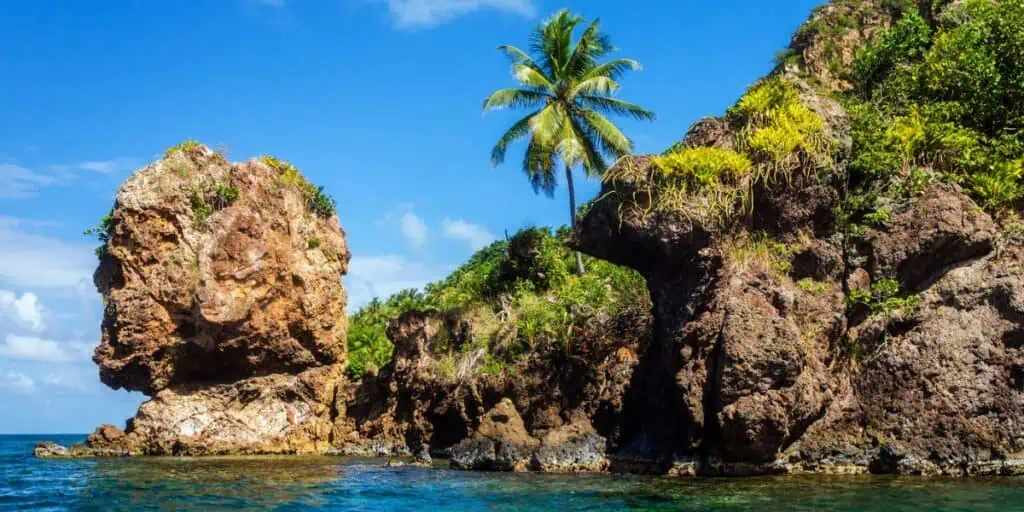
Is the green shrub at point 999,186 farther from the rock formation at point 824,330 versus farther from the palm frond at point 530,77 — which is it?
the palm frond at point 530,77

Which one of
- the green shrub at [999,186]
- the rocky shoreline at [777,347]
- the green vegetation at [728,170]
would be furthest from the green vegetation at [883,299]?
the green vegetation at [728,170]

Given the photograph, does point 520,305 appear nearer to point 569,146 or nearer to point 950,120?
point 569,146

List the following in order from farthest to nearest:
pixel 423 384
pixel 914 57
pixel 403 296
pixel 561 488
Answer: pixel 403 296 < pixel 423 384 < pixel 914 57 < pixel 561 488

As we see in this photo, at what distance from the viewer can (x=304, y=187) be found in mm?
27359

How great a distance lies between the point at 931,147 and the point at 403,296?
2295 centimetres

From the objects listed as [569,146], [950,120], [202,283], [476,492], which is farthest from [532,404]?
[202,283]

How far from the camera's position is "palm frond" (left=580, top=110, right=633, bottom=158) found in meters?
27.0

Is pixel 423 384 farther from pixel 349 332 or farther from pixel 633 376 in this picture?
pixel 349 332

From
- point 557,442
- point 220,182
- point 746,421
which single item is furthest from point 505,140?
point 746,421

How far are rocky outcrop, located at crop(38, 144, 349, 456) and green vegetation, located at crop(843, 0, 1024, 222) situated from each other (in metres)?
16.3

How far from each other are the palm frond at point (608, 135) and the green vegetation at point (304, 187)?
29.6 ft

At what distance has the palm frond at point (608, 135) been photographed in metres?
27.0

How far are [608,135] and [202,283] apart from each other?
43.1ft

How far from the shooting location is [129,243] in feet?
79.8
